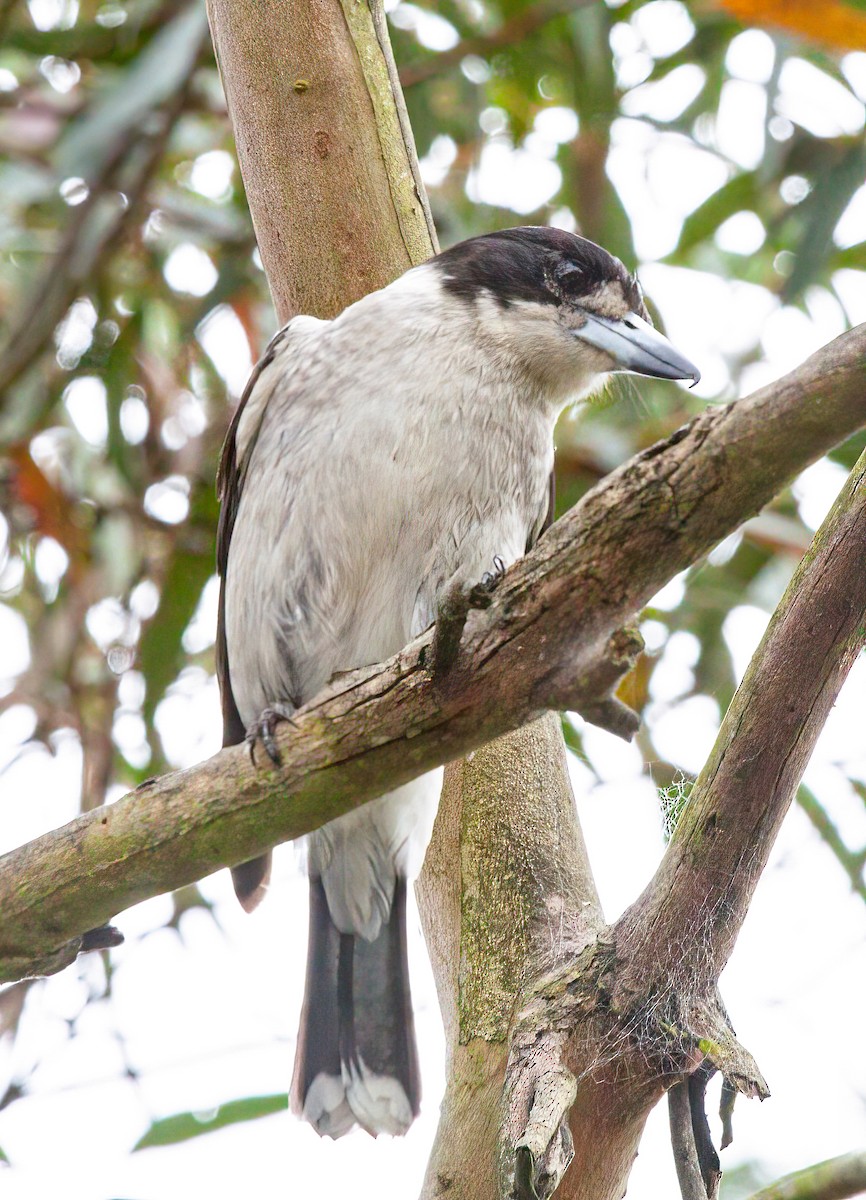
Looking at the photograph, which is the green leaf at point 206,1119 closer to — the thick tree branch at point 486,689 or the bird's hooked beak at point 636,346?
the thick tree branch at point 486,689

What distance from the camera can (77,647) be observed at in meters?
3.13

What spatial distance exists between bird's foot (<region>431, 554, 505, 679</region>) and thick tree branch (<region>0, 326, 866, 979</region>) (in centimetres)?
1

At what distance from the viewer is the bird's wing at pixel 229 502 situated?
205 centimetres

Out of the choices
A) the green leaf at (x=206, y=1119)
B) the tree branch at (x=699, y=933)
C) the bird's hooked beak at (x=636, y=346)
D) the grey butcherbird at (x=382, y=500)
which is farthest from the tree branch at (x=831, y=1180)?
the green leaf at (x=206, y=1119)

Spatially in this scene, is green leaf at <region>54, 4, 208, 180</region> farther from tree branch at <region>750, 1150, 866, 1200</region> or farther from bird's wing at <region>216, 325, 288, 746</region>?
tree branch at <region>750, 1150, 866, 1200</region>

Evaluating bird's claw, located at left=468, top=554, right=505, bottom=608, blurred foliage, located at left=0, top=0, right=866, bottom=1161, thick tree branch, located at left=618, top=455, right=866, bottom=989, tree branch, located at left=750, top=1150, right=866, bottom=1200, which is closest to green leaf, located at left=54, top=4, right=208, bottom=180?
blurred foliage, located at left=0, top=0, right=866, bottom=1161

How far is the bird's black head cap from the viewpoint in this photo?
6.77 ft

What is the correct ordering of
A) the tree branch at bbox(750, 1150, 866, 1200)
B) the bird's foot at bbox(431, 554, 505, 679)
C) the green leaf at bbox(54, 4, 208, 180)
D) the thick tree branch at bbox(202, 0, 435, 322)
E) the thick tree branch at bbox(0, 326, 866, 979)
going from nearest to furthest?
the thick tree branch at bbox(0, 326, 866, 979) → the bird's foot at bbox(431, 554, 505, 679) → the tree branch at bbox(750, 1150, 866, 1200) → the thick tree branch at bbox(202, 0, 435, 322) → the green leaf at bbox(54, 4, 208, 180)

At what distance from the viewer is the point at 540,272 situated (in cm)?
210

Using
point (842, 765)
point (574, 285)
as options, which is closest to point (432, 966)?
point (574, 285)

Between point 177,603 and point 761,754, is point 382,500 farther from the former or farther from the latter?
point 177,603

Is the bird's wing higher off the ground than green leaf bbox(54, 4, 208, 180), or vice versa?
green leaf bbox(54, 4, 208, 180)

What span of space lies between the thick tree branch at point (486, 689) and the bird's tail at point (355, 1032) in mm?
664

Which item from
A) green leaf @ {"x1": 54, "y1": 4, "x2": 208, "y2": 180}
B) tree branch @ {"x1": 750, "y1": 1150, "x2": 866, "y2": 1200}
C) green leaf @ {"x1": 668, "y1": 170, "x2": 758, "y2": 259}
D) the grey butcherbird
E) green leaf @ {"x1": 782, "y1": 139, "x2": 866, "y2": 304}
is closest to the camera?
tree branch @ {"x1": 750, "y1": 1150, "x2": 866, "y2": 1200}
